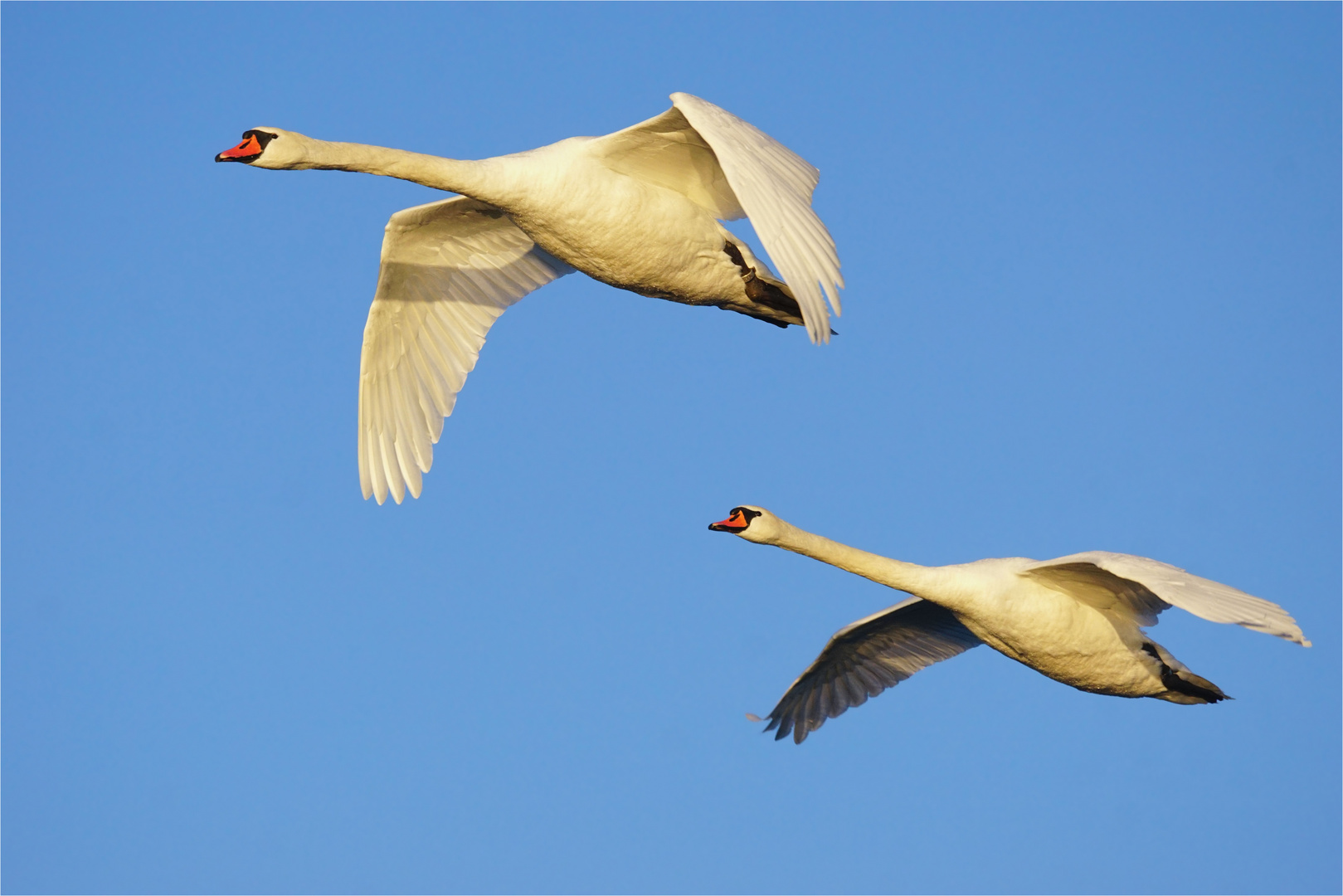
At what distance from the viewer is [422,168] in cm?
1592

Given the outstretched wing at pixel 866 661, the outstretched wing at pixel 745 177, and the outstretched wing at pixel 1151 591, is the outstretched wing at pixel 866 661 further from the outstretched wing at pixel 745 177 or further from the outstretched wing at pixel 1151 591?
the outstretched wing at pixel 745 177

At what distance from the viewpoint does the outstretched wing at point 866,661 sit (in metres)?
19.5

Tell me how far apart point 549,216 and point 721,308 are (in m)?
2.29

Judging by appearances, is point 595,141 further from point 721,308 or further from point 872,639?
point 872,639

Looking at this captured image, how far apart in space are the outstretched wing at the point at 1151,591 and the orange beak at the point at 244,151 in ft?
24.3

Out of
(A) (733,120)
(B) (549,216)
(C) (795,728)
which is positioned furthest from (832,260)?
(C) (795,728)

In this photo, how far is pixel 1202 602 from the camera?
47.8 ft

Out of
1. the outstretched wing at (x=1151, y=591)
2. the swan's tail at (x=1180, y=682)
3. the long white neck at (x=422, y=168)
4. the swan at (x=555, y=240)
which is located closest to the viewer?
the outstretched wing at (x=1151, y=591)

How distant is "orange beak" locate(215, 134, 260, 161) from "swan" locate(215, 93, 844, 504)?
11mm

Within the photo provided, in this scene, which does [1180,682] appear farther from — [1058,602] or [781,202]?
[781,202]

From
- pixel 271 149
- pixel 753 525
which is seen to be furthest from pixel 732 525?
pixel 271 149

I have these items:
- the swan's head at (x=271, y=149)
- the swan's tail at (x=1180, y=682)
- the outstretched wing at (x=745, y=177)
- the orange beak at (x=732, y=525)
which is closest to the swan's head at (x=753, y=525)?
the orange beak at (x=732, y=525)

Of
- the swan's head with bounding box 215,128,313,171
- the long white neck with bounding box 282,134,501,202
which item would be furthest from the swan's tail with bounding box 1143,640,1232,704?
the swan's head with bounding box 215,128,313,171

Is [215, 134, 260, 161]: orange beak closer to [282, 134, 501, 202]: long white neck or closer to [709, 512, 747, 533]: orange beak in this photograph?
[282, 134, 501, 202]: long white neck
